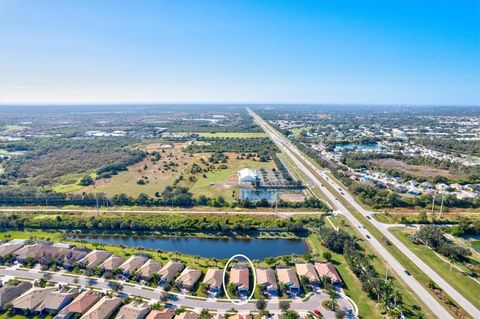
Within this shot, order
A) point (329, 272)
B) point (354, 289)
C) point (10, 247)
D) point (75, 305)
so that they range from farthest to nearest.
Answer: point (10, 247), point (329, 272), point (354, 289), point (75, 305)

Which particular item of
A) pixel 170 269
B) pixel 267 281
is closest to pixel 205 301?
pixel 170 269

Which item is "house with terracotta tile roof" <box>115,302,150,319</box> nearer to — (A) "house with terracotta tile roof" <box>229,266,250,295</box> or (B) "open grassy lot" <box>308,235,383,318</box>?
(A) "house with terracotta tile roof" <box>229,266,250,295</box>

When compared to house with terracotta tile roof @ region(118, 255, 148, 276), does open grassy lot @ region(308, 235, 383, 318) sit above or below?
below

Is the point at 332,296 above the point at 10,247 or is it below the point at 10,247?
below

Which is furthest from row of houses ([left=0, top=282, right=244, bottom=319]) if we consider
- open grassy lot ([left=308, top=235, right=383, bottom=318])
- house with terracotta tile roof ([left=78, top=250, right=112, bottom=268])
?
open grassy lot ([left=308, top=235, right=383, bottom=318])

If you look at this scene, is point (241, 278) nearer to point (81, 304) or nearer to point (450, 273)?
point (81, 304)

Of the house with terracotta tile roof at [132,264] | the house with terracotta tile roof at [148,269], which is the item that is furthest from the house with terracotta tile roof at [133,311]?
the house with terracotta tile roof at [132,264]

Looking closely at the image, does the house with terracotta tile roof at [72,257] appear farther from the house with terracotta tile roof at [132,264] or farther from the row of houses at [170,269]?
the house with terracotta tile roof at [132,264]
